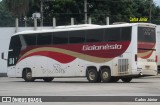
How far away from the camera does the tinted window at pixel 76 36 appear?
34438mm

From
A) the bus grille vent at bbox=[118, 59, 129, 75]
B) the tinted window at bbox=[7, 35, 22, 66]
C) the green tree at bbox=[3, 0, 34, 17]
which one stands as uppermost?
the green tree at bbox=[3, 0, 34, 17]

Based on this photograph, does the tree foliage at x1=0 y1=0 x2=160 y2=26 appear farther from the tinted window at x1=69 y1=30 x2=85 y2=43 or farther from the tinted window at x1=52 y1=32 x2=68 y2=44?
the tinted window at x1=69 y1=30 x2=85 y2=43

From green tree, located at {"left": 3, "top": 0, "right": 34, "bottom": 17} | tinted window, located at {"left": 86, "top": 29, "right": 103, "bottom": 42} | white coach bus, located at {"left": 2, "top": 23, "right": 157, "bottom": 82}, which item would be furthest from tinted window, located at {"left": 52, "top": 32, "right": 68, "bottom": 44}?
green tree, located at {"left": 3, "top": 0, "right": 34, "bottom": 17}

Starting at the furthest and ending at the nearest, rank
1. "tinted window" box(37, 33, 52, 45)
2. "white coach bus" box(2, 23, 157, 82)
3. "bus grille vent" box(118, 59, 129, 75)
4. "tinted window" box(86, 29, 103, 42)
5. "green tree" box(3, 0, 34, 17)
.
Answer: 1. "green tree" box(3, 0, 34, 17)
2. "tinted window" box(37, 33, 52, 45)
3. "tinted window" box(86, 29, 103, 42)
4. "bus grille vent" box(118, 59, 129, 75)
5. "white coach bus" box(2, 23, 157, 82)

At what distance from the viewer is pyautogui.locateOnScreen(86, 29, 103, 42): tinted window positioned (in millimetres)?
33522

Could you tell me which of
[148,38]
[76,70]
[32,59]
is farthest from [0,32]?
[148,38]

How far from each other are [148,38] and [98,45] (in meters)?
3.18

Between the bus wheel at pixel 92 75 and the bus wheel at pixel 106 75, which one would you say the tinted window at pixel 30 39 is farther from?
the bus wheel at pixel 106 75

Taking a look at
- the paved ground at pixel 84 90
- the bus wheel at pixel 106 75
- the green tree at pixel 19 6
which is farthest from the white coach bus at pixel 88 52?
the green tree at pixel 19 6

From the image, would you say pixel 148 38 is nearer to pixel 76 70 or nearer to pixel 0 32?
pixel 76 70

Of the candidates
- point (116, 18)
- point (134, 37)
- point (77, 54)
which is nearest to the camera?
point (134, 37)

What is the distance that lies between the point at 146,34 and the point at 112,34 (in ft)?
6.91

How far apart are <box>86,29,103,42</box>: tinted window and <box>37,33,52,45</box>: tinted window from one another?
328 centimetres

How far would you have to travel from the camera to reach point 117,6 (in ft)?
256
